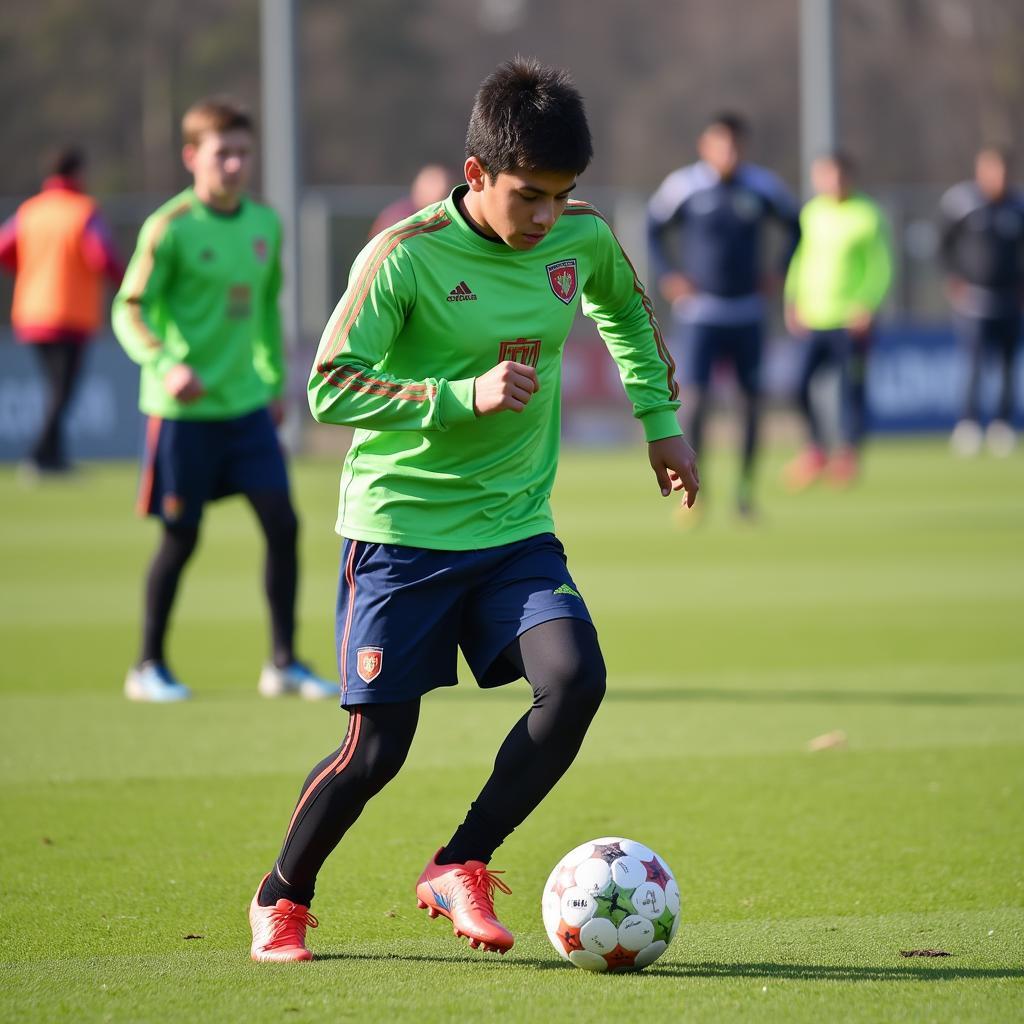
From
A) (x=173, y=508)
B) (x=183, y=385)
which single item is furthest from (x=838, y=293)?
(x=183, y=385)

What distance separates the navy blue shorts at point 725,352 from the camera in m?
13.0

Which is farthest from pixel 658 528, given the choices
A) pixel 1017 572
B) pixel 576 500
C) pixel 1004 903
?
pixel 1004 903

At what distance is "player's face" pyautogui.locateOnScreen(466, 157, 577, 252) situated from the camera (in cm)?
386

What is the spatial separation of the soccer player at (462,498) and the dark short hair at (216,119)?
3112 millimetres

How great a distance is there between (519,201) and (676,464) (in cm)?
76

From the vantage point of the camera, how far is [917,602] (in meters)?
9.66

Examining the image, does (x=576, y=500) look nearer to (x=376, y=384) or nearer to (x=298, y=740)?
(x=298, y=740)

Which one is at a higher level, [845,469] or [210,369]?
[210,369]

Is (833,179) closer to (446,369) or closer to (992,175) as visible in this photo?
(992,175)

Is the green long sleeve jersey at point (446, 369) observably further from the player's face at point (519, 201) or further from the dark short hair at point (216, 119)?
the dark short hair at point (216, 119)

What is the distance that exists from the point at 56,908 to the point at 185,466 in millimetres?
2911

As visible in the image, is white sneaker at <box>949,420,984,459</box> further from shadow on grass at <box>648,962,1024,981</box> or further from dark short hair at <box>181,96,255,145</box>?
shadow on grass at <box>648,962,1024,981</box>

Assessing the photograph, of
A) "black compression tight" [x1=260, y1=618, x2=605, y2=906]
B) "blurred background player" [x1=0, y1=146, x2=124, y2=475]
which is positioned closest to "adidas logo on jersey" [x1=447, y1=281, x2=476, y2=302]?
"black compression tight" [x1=260, y1=618, x2=605, y2=906]

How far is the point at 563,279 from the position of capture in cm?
415
